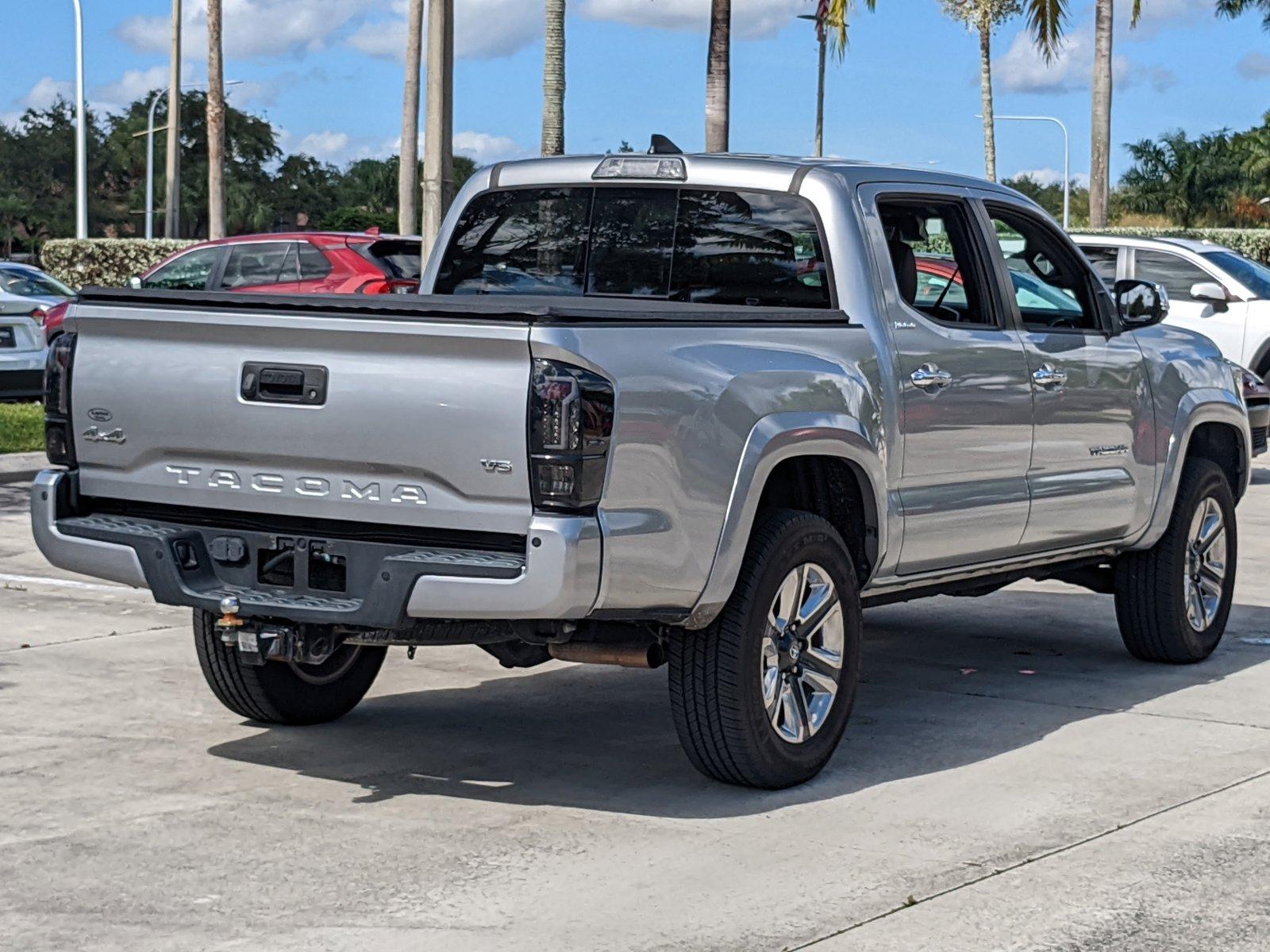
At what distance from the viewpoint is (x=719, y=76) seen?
2166 cm

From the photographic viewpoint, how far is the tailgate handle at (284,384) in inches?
220

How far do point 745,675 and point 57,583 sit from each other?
559cm

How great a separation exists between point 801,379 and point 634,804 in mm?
1396

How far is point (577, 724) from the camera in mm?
7312

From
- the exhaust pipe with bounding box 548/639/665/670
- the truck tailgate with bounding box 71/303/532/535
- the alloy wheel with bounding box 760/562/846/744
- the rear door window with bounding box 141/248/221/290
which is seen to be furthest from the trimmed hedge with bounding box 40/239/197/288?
the exhaust pipe with bounding box 548/639/665/670

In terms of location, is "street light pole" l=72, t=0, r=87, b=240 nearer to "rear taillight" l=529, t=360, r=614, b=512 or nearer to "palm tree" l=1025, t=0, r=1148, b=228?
"palm tree" l=1025, t=0, r=1148, b=228

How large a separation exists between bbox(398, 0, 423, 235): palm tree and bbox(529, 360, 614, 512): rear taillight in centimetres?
2317

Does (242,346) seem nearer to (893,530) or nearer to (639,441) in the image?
(639,441)

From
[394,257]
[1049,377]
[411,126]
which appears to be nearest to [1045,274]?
[1049,377]

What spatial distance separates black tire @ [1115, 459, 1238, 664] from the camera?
27.7 ft

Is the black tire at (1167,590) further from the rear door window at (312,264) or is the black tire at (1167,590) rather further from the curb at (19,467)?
the rear door window at (312,264)

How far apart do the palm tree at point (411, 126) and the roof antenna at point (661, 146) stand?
2098 centimetres

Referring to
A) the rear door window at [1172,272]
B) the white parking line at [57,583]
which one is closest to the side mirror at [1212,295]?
the rear door window at [1172,272]

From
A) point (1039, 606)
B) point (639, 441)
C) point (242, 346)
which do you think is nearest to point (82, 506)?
point (242, 346)
